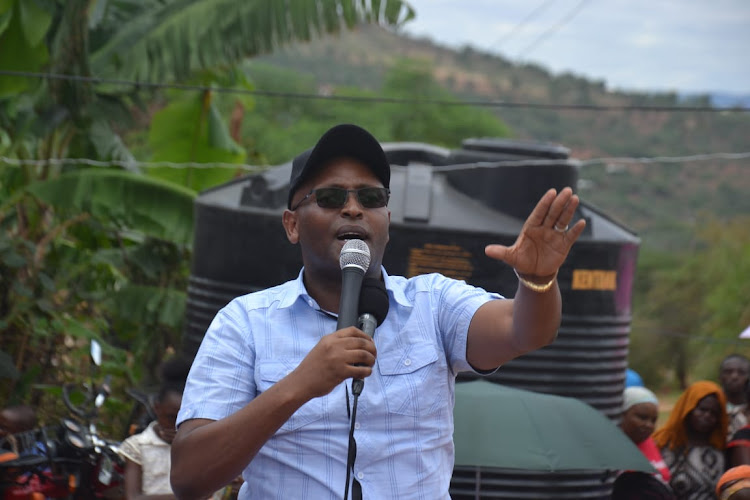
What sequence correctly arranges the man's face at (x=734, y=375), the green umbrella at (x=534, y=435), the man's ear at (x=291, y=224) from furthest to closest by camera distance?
1. the man's face at (x=734, y=375)
2. the green umbrella at (x=534, y=435)
3. the man's ear at (x=291, y=224)

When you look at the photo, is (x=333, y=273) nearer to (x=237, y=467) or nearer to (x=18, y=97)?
(x=237, y=467)

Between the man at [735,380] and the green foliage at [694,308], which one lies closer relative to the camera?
the man at [735,380]

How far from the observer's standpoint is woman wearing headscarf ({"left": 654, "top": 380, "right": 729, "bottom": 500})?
6.60 m

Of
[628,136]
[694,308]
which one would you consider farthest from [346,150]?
[628,136]

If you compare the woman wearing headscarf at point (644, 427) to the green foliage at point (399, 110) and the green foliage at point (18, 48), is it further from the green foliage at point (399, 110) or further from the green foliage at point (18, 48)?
the green foliage at point (399, 110)

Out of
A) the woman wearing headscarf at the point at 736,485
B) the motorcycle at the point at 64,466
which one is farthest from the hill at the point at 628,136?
the motorcycle at the point at 64,466

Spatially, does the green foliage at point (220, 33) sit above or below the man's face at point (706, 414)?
above

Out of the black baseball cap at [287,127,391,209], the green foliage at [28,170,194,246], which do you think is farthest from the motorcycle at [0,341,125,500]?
the black baseball cap at [287,127,391,209]

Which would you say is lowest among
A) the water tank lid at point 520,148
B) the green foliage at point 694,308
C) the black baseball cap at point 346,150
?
the green foliage at point 694,308

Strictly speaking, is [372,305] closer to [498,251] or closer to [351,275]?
[351,275]

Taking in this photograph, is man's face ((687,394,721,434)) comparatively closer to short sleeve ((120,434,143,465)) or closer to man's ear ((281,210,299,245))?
short sleeve ((120,434,143,465))

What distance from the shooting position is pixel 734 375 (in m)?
7.66

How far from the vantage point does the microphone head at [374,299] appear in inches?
90.2

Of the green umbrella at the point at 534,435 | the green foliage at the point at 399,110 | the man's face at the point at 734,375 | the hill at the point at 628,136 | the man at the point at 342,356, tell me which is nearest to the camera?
the man at the point at 342,356
